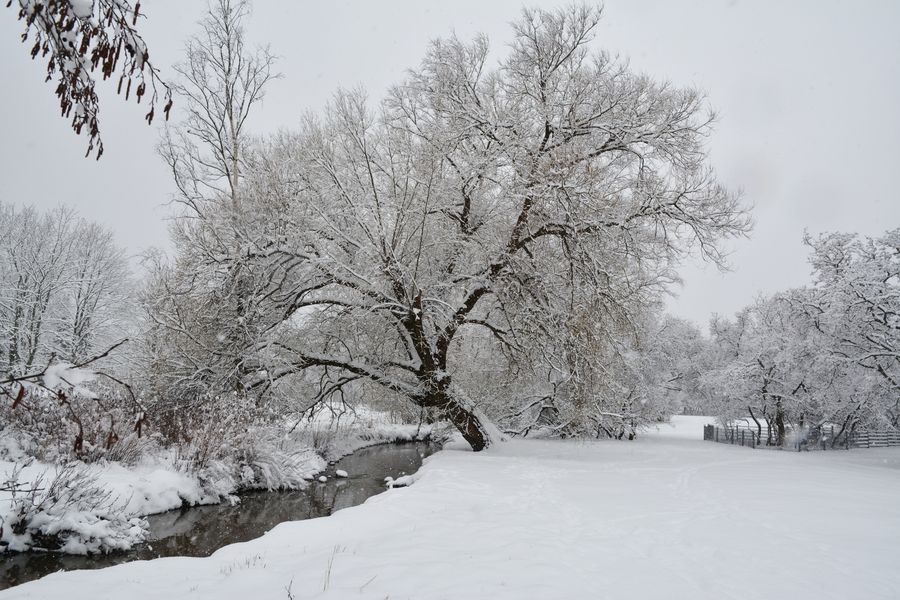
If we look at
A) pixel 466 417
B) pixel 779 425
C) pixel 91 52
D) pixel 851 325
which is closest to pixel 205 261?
pixel 466 417

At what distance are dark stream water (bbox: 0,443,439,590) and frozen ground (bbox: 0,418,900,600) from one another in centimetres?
215

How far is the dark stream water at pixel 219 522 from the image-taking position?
5848 millimetres

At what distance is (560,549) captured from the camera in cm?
491

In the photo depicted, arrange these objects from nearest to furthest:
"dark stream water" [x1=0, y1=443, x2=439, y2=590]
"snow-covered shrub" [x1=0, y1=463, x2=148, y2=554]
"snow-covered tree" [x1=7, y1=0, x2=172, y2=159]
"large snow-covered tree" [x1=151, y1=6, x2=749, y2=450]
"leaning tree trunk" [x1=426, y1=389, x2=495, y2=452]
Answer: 1. "snow-covered tree" [x1=7, y1=0, x2=172, y2=159]
2. "dark stream water" [x1=0, y1=443, x2=439, y2=590]
3. "snow-covered shrub" [x1=0, y1=463, x2=148, y2=554]
4. "large snow-covered tree" [x1=151, y1=6, x2=749, y2=450]
5. "leaning tree trunk" [x1=426, y1=389, x2=495, y2=452]

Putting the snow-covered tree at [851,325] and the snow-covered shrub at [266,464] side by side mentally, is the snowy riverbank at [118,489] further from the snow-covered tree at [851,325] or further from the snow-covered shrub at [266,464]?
the snow-covered tree at [851,325]

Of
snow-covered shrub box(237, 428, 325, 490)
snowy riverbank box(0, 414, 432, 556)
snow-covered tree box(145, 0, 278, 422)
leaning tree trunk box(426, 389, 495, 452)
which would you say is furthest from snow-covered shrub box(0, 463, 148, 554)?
leaning tree trunk box(426, 389, 495, 452)

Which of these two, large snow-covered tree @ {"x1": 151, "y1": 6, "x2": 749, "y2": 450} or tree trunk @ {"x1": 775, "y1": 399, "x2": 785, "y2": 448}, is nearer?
large snow-covered tree @ {"x1": 151, "y1": 6, "x2": 749, "y2": 450}

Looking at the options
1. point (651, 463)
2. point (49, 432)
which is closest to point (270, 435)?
point (49, 432)

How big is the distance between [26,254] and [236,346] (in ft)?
59.3

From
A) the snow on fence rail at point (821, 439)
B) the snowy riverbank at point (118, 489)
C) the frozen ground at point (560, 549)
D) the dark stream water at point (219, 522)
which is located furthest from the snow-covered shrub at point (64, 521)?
the snow on fence rail at point (821, 439)

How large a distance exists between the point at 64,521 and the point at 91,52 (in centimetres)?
642

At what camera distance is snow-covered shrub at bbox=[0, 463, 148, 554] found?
602 cm

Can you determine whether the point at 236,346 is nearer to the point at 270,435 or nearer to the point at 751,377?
the point at 270,435

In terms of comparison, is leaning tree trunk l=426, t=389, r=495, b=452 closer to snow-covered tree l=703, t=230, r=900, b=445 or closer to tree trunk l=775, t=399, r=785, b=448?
snow-covered tree l=703, t=230, r=900, b=445
